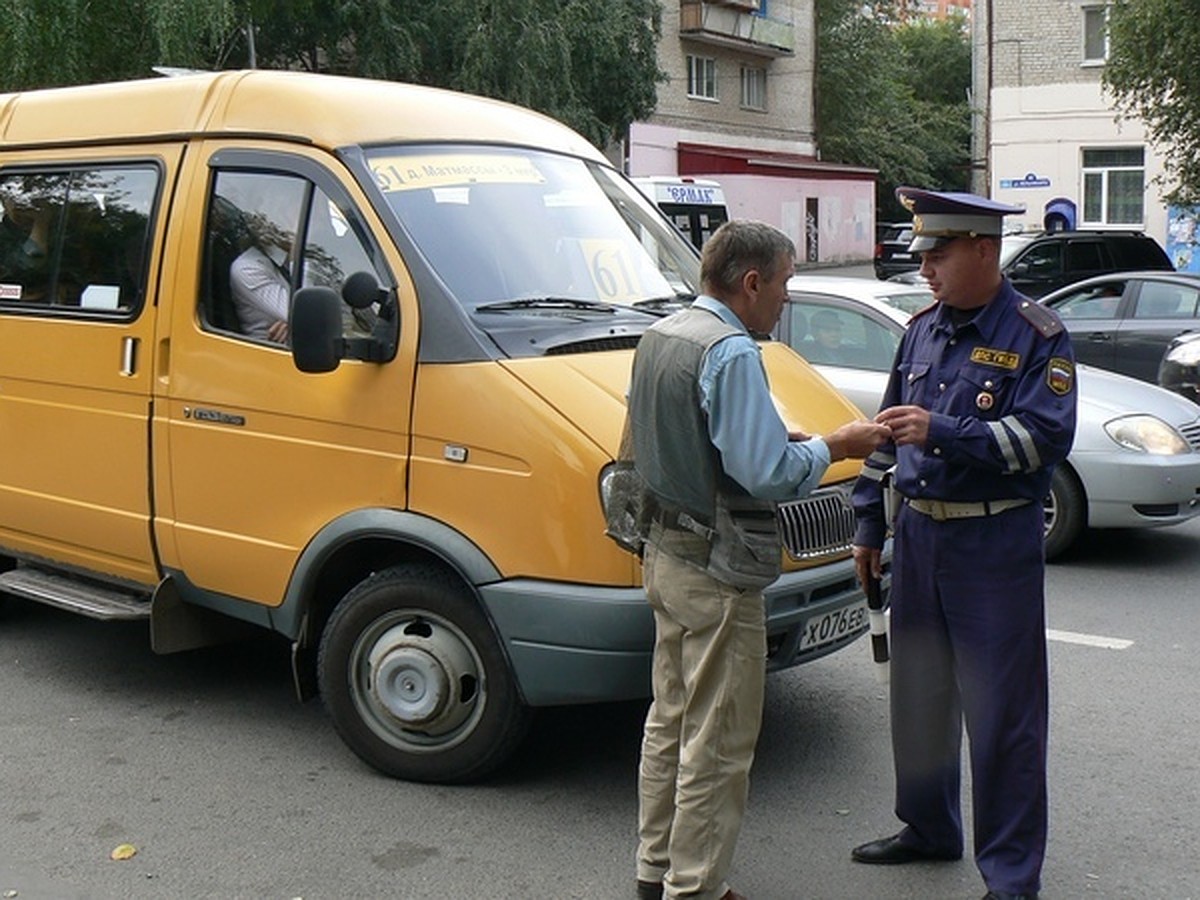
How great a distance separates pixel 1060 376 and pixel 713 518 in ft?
3.17

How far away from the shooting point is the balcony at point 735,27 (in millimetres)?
43281

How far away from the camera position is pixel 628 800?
16.1 feet

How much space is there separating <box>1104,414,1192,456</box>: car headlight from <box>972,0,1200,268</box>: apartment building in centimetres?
2987

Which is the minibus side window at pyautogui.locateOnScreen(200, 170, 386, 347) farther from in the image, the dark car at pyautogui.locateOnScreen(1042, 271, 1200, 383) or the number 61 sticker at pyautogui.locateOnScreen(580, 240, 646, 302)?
the dark car at pyautogui.locateOnScreen(1042, 271, 1200, 383)

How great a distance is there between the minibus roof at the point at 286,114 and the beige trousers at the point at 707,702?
86.8 inches

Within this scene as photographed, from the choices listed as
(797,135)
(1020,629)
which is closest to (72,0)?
(1020,629)

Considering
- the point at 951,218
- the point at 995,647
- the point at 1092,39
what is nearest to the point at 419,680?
the point at 995,647

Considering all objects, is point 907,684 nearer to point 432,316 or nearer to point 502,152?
point 432,316

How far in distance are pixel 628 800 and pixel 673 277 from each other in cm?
200

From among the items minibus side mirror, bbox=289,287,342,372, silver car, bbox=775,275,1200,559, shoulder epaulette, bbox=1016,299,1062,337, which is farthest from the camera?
silver car, bbox=775,275,1200,559

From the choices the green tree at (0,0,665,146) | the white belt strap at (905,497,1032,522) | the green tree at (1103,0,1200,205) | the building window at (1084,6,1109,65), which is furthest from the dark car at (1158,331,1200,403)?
the building window at (1084,6,1109,65)

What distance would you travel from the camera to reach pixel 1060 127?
1474 inches

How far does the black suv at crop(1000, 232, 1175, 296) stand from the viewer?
17.9 meters

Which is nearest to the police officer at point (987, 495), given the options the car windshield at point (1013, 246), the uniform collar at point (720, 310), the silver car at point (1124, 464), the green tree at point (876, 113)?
the uniform collar at point (720, 310)
